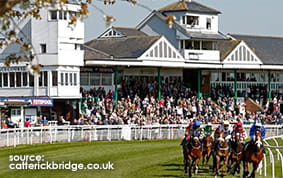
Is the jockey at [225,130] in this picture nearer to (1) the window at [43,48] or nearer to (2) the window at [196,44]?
(1) the window at [43,48]

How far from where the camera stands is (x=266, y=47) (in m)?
49.4

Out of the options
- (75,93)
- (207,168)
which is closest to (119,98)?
(75,93)

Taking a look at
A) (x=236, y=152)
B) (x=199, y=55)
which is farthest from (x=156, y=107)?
(x=236, y=152)

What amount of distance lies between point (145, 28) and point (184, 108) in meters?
11.9

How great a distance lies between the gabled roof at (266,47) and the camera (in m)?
46.9

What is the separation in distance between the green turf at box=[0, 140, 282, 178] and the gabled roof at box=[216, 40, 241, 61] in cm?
1828

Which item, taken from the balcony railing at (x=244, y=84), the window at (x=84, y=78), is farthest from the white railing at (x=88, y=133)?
the balcony railing at (x=244, y=84)

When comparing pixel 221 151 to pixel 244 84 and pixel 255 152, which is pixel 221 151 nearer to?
pixel 255 152

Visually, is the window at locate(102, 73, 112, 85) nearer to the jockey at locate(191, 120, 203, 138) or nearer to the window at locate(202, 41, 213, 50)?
the window at locate(202, 41, 213, 50)

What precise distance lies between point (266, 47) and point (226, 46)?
5226 millimetres

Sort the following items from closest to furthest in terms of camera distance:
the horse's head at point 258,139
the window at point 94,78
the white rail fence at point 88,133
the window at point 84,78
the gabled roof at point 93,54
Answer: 1. the horse's head at point 258,139
2. the white rail fence at point 88,133
3. the window at point 84,78
4. the gabled roof at point 93,54
5. the window at point 94,78

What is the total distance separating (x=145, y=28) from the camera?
46500 millimetres

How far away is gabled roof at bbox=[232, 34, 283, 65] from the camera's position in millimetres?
46875

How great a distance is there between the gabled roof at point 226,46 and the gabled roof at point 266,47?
2.38m
